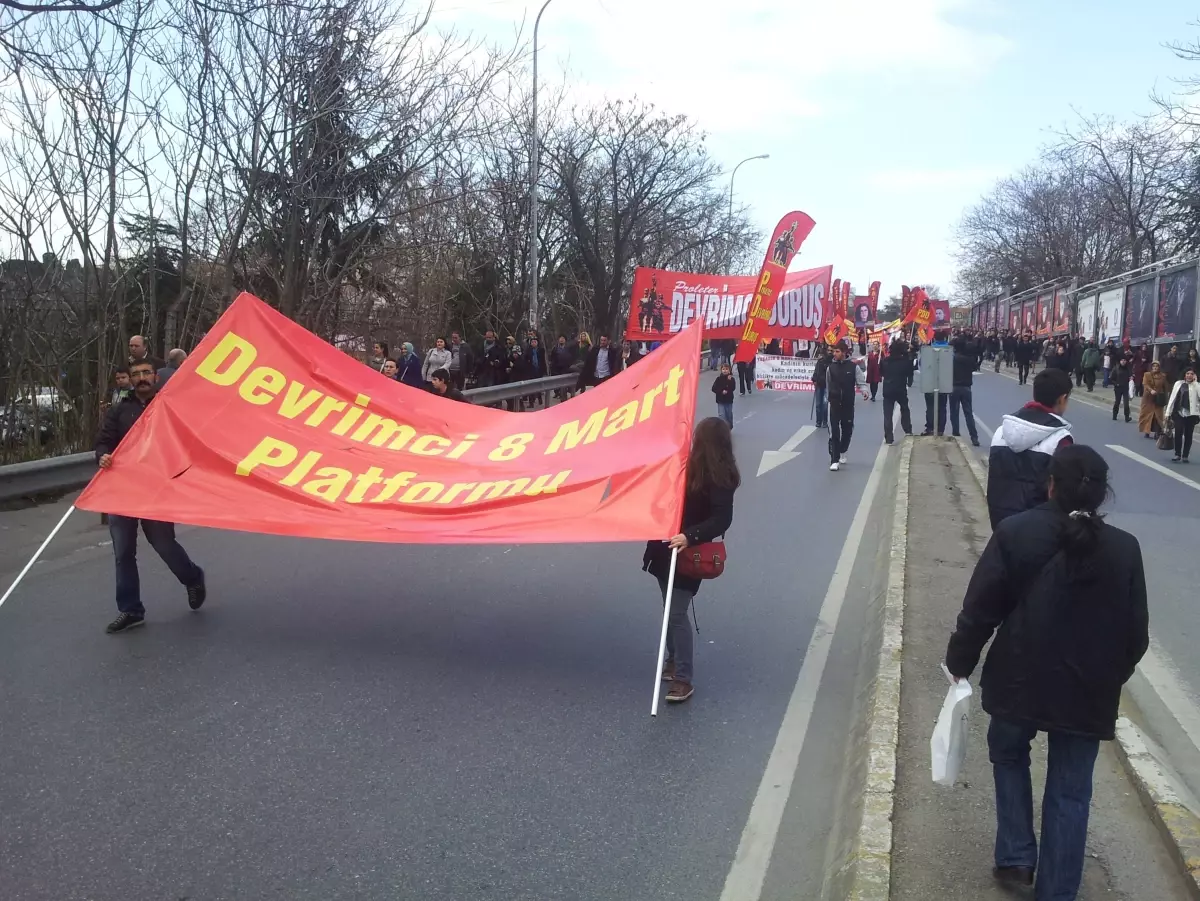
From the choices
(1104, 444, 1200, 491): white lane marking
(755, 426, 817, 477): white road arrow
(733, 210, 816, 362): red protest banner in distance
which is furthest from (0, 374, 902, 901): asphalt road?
(1104, 444, 1200, 491): white lane marking

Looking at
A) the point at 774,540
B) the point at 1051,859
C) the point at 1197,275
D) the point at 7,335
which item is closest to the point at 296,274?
the point at 7,335

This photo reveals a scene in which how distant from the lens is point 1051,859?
3.23 metres

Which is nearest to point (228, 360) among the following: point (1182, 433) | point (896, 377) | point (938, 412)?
point (896, 377)

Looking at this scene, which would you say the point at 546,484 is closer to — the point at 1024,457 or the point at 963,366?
the point at 1024,457

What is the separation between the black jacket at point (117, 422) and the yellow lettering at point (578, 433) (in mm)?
2608

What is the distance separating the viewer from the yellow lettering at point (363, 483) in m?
6.14

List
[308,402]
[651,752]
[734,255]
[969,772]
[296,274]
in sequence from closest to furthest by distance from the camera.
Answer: [969,772], [651,752], [308,402], [296,274], [734,255]

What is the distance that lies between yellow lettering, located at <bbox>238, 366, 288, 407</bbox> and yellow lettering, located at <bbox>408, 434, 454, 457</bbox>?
98cm

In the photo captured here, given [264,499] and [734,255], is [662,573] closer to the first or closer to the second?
[264,499]

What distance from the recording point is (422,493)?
6160 millimetres

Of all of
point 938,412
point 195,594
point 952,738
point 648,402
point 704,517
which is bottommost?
point 195,594

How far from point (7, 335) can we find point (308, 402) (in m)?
9.18

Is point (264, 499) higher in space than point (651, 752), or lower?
higher

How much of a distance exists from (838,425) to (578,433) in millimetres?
8633
